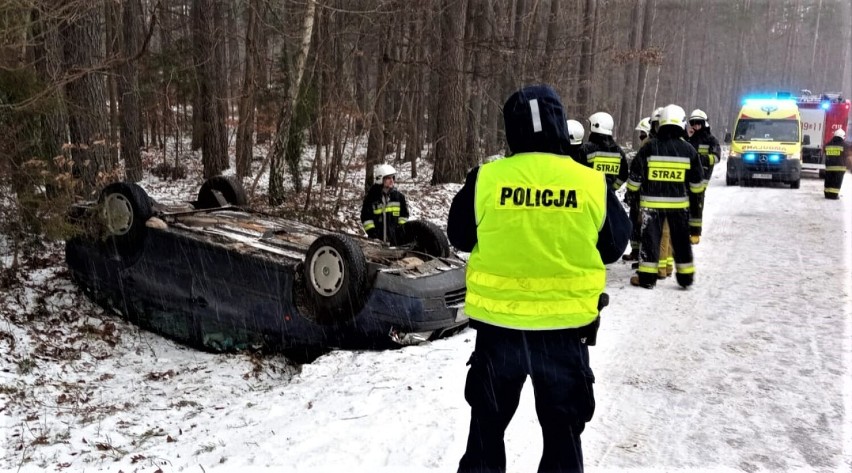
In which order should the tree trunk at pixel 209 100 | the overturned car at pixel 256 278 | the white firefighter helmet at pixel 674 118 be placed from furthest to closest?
the tree trunk at pixel 209 100 < the white firefighter helmet at pixel 674 118 < the overturned car at pixel 256 278

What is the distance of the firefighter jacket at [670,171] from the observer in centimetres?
729

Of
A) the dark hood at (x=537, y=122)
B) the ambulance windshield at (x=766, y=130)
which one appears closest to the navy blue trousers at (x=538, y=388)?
the dark hood at (x=537, y=122)

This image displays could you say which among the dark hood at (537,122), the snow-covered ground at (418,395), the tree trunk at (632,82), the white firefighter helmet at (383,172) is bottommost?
the snow-covered ground at (418,395)

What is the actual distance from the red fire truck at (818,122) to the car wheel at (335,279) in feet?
69.2

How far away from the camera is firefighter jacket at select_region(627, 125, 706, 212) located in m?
7.29

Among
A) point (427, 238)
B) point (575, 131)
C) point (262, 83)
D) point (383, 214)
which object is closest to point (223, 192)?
point (383, 214)

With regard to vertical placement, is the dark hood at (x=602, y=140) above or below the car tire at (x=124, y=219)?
above

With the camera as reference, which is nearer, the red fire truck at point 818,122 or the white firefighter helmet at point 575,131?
the white firefighter helmet at point 575,131

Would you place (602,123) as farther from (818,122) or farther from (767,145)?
(818,122)

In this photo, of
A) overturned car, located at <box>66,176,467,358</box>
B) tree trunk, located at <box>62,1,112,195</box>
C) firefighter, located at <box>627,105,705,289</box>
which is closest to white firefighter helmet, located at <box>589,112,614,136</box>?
firefighter, located at <box>627,105,705,289</box>

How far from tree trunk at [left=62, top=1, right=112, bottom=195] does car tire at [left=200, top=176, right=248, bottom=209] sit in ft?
4.51

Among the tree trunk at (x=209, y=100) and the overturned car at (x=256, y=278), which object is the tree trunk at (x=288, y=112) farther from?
the tree trunk at (x=209, y=100)

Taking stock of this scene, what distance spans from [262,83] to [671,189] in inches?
373

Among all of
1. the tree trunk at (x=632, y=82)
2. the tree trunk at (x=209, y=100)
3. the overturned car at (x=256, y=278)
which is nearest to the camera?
the overturned car at (x=256, y=278)
